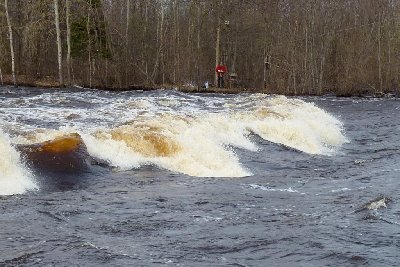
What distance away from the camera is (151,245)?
23.9 feet

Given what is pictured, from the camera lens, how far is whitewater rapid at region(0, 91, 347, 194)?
12.5m

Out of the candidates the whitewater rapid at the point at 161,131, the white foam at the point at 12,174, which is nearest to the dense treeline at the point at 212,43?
the whitewater rapid at the point at 161,131

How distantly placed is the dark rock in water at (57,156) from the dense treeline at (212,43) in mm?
22981

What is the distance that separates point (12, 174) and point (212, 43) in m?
33.8

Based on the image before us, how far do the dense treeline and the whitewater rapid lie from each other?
10053 millimetres

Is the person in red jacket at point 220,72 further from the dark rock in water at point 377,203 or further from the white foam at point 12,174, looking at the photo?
the dark rock in water at point 377,203

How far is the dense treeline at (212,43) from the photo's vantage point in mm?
36094

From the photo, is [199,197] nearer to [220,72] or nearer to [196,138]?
[196,138]

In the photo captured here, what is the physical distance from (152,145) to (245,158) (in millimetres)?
2610

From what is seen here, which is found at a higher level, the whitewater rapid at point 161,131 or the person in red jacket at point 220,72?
the person in red jacket at point 220,72

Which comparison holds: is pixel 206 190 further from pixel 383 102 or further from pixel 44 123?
pixel 383 102

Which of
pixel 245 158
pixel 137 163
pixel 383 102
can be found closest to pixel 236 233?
pixel 137 163

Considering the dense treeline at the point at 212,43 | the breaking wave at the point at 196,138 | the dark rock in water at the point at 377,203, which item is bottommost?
the dark rock in water at the point at 377,203

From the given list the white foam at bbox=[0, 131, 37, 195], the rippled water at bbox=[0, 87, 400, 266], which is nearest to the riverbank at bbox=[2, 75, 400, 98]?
the rippled water at bbox=[0, 87, 400, 266]
